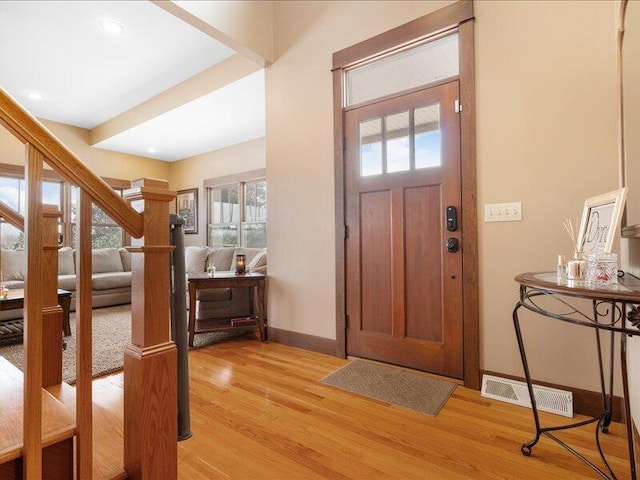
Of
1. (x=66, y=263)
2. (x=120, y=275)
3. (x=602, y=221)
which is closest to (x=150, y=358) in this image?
(x=602, y=221)

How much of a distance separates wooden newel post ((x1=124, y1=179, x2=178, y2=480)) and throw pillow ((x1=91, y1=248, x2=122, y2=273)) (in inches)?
199

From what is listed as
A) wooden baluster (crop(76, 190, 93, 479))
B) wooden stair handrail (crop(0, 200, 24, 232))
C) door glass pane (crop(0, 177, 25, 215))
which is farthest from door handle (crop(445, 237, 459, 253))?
door glass pane (crop(0, 177, 25, 215))

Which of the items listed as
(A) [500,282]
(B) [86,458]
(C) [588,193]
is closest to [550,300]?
(A) [500,282]

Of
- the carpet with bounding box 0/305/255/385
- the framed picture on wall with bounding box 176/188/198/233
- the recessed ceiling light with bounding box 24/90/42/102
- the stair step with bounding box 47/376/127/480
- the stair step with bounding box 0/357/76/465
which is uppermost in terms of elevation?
the recessed ceiling light with bounding box 24/90/42/102

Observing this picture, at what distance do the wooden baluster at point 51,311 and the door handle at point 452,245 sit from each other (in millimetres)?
2124

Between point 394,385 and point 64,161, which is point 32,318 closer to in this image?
point 64,161

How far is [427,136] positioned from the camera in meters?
2.31

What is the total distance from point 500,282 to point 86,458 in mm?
2101

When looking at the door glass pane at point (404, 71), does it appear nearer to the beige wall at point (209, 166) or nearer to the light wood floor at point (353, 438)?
the light wood floor at point (353, 438)

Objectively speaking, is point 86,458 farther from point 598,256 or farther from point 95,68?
point 95,68

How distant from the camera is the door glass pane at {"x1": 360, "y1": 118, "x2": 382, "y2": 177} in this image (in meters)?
2.54

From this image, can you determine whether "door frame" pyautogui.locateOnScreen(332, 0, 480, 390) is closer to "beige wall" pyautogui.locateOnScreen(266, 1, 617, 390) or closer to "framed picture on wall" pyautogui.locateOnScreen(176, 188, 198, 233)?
"beige wall" pyautogui.locateOnScreen(266, 1, 617, 390)

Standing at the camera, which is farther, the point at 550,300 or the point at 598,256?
the point at 550,300

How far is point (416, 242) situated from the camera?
7.70 feet
